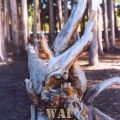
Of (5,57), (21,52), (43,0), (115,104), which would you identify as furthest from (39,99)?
(43,0)

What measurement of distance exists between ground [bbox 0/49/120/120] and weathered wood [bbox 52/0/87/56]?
2.45 metres

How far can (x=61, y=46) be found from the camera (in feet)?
12.0

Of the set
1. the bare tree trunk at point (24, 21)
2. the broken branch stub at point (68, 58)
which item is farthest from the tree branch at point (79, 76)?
the bare tree trunk at point (24, 21)

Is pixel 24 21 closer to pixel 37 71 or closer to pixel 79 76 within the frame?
pixel 37 71

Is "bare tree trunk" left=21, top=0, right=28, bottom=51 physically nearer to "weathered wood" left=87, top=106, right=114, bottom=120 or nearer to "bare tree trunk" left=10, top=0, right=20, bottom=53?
"bare tree trunk" left=10, top=0, right=20, bottom=53

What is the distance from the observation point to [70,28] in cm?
362

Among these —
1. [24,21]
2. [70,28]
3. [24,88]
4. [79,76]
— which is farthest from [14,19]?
[79,76]

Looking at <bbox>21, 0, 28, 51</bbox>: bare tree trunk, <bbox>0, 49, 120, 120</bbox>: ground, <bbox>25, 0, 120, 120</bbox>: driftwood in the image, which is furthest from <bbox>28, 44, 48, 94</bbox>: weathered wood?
<bbox>21, 0, 28, 51</bbox>: bare tree trunk

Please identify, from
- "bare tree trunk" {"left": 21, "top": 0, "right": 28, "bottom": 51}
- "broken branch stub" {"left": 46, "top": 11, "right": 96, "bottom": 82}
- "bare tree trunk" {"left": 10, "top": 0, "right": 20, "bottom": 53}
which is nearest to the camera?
"broken branch stub" {"left": 46, "top": 11, "right": 96, "bottom": 82}

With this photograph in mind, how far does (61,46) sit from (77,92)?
50 cm

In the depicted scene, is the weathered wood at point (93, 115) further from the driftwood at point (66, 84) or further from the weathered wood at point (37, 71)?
the weathered wood at point (37, 71)

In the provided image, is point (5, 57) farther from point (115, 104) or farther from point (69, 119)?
point (69, 119)

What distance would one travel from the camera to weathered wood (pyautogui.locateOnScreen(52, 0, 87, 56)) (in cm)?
358

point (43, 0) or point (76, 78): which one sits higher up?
point (43, 0)
